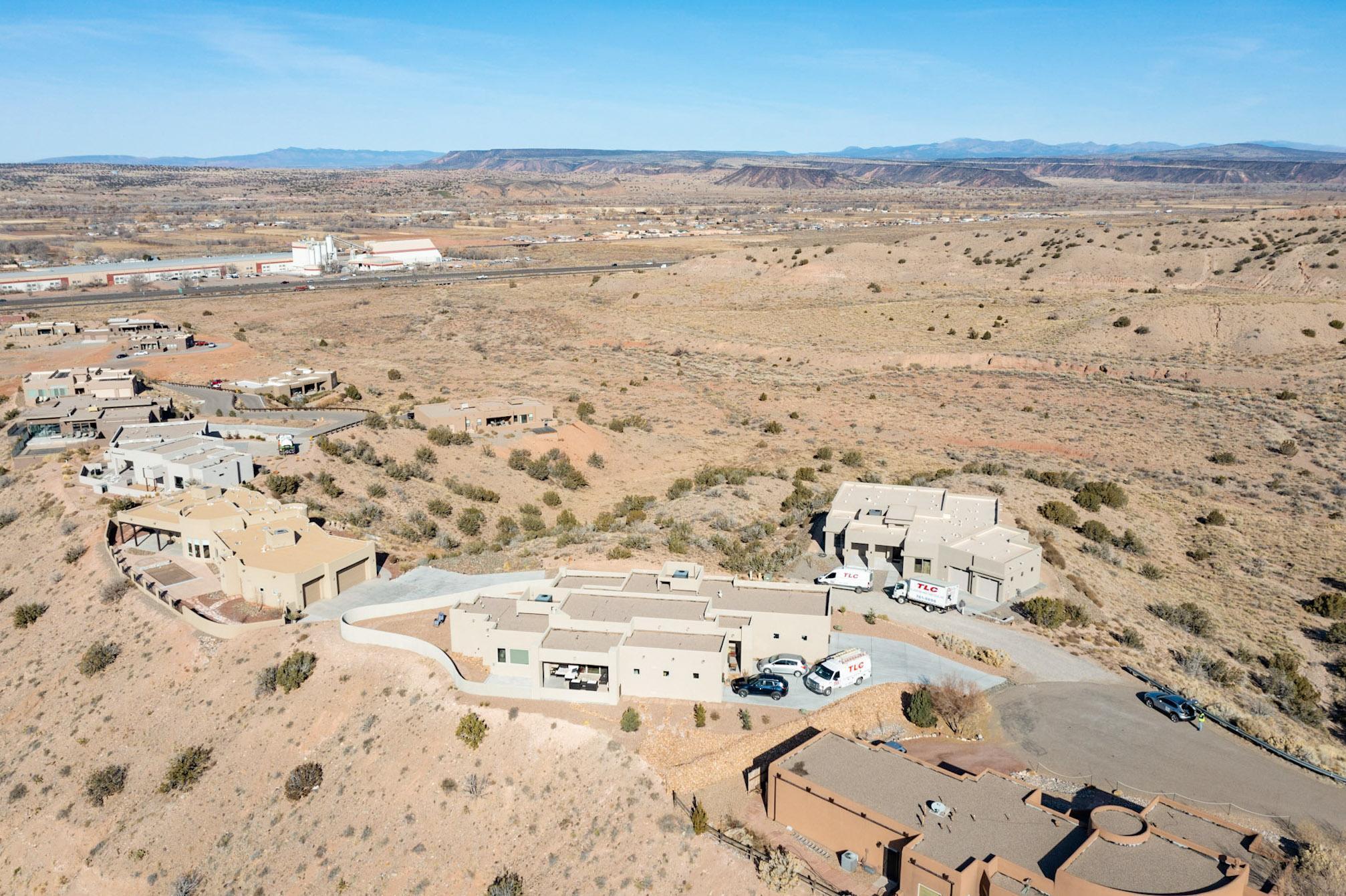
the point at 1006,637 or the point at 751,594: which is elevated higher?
the point at 751,594

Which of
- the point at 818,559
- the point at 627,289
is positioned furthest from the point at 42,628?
the point at 627,289

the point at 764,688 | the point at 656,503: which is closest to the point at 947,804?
the point at 764,688

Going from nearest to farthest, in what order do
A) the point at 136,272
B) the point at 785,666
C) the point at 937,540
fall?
the point at 785,666, the point at 937,540, the point at 136,272

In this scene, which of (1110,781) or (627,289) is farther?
(627,289)

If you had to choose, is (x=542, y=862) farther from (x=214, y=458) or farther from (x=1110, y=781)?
(x=214, y=458)

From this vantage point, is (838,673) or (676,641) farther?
(676,641)

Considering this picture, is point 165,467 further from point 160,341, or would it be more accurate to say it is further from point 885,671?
point 160,341

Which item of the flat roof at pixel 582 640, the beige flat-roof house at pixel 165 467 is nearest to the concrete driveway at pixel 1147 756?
the flat roof at pixel 582 640
